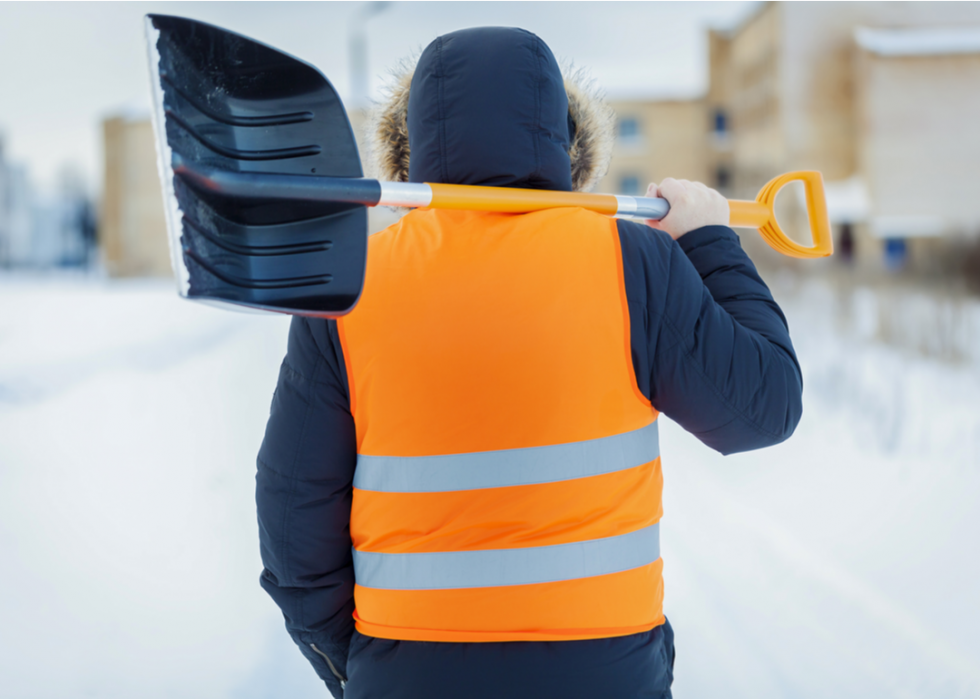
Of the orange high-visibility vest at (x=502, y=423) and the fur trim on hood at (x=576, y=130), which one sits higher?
the fur trim on hood at (x=576, y=130)

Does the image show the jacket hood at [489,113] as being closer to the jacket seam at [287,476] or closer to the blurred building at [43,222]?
the jacket seam at [287,476]

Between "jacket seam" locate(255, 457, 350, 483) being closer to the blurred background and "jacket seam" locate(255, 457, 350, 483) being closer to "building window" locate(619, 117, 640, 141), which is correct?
the blurred background

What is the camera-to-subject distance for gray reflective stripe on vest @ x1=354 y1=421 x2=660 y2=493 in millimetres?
912

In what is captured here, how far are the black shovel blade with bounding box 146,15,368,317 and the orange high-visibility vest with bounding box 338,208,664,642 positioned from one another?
4.8 inches

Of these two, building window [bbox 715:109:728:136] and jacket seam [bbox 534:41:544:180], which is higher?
building window [bbox 715:109:728:136]

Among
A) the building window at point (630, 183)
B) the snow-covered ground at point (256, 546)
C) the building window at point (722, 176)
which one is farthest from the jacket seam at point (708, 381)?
the building window at point (722, 176)

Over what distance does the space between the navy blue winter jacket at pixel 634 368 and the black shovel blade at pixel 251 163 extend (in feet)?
0.32

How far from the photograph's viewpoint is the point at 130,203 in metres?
27.2

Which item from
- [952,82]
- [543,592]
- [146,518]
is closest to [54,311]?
[146,518]

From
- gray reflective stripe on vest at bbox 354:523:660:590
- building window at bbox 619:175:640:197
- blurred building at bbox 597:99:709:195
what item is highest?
blurred building at bbox 597:99:709:195

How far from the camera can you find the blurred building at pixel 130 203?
88.4ft

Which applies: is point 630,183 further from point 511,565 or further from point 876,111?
point 511,565

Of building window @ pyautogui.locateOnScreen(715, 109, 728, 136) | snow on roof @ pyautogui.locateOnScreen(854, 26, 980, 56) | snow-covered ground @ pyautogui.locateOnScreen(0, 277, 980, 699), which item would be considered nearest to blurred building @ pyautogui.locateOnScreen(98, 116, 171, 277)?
building window @ pyautogui.locateOnScreen(715, 109, 728, 136)

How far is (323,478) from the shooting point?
102 centimetres
